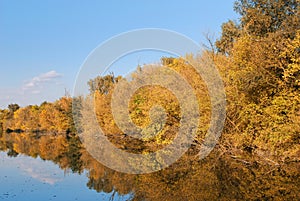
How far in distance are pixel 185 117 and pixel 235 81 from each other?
6.56m

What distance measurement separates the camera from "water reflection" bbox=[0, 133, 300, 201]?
1434cm

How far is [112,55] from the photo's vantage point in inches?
1088

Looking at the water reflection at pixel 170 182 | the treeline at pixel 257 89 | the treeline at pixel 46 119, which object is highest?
the treeline at pixel 46 119

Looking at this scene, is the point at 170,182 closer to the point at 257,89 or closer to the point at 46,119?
the point at 257,89

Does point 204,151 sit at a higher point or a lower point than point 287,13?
→ lower

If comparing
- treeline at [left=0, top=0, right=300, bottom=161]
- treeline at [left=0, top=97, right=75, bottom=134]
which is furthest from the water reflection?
treeline at [left=0, top=97, right=75, bottom=134]

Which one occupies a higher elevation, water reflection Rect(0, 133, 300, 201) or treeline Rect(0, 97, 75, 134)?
treeline Rect(0, 97, 75, 134)

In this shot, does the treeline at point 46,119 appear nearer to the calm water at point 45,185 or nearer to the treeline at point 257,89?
the treeline at point 257,89

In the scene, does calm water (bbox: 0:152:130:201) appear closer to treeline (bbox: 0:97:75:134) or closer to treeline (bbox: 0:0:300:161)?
treeline (bbox: 0:0:300:161)

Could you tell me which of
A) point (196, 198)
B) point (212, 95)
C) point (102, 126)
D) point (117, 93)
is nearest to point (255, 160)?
point (212, 95)

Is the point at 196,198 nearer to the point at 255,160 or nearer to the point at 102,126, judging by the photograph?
the point at 255,160

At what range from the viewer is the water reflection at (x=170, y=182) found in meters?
14.3

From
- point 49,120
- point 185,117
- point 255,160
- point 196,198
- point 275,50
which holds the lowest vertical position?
point 196,198

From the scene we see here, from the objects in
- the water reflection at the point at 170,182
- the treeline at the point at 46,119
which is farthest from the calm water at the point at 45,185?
the treeline at the point at 46,119
